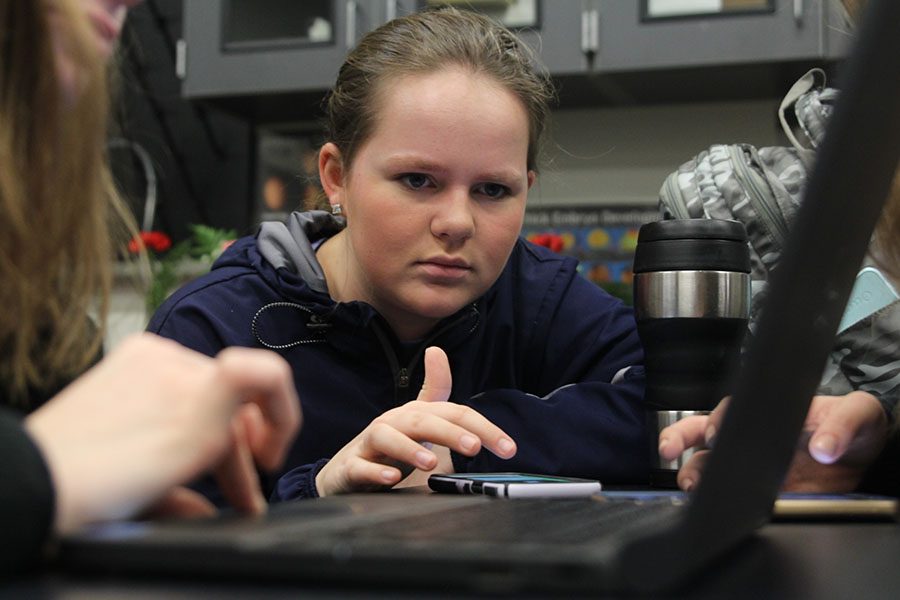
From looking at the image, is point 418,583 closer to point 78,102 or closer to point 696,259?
point 78,102

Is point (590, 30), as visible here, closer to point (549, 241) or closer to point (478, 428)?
point (549, 241)

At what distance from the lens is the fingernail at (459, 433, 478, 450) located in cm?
78

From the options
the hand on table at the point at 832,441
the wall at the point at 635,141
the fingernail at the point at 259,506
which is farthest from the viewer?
the wall at the point at 635,141

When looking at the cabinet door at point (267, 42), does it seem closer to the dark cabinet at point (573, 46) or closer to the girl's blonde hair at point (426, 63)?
the dark cabinet at point (573, 46)

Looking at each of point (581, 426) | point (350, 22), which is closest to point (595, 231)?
point (350, 22)

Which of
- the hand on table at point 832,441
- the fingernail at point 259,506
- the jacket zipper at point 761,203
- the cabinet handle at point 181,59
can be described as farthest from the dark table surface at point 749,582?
the cabinet handle at point 181,59

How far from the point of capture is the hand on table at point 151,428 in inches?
15.5

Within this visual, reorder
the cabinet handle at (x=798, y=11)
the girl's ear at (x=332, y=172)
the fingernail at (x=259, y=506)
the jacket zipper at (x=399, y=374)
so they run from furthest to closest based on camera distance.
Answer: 1. the cabinet handle at (x=798, y=11)
2. the girl's ear at (x=332, y=172)
3. the jacket zipper at (x=399, y=374)
4. the fingernail at (x=259, y=506)

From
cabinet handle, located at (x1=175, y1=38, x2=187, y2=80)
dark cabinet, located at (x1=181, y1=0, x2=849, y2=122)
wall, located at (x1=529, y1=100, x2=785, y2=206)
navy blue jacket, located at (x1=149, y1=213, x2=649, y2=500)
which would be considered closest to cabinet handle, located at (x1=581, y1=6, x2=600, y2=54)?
dark cabinet, located at (x1=181, y1=0, x2=849, y2=122)

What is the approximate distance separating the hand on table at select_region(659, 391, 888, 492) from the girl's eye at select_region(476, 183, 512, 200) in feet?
1.43

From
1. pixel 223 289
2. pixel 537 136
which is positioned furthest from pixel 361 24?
pixel 223 289

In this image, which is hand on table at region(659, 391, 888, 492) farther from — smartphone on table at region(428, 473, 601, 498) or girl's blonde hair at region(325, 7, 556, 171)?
girl's blonde hair at region(325, 7, 556, 171)

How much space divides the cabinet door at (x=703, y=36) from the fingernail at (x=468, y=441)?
1885 mm

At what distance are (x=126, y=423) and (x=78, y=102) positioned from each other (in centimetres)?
23
